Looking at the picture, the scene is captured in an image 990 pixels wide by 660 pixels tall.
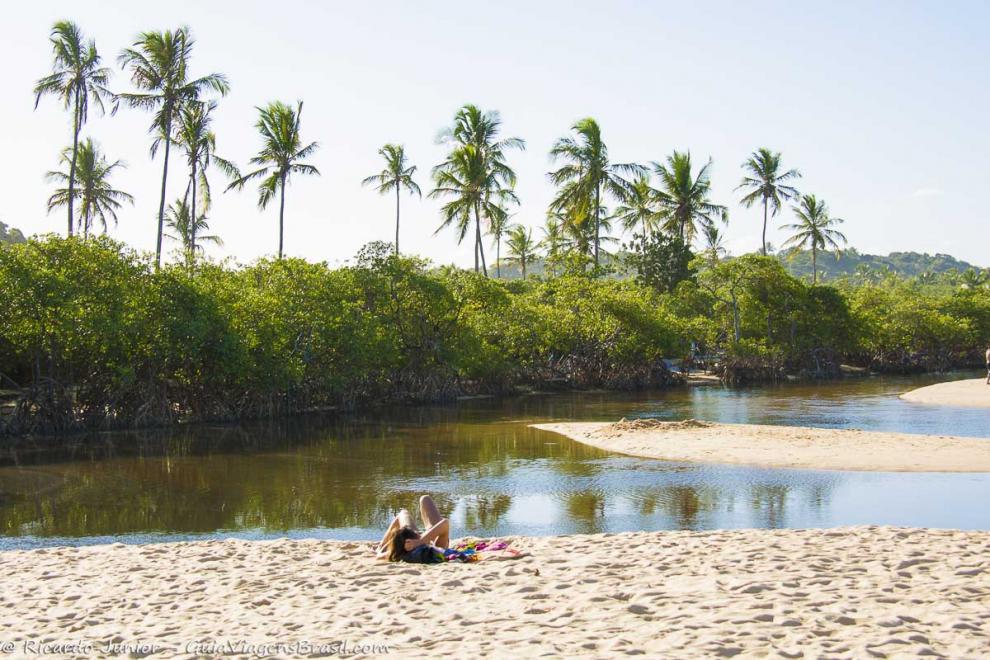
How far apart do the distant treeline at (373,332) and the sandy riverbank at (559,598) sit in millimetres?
18482

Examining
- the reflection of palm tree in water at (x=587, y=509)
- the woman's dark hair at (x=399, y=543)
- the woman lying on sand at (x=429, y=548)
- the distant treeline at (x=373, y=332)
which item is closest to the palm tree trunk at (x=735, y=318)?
the distant treeline at (x=373, y=332)

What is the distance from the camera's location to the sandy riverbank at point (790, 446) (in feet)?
66.3

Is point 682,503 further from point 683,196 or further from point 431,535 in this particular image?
point 683,196

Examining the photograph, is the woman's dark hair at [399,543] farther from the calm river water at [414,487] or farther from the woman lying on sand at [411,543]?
the calm river water at [414,487]

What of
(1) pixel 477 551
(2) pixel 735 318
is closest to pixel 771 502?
(1) pixel 477 551

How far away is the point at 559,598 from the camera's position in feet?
28.5

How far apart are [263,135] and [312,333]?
45.1ft

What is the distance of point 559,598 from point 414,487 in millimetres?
10714

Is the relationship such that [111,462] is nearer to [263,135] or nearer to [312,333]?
[312,333]

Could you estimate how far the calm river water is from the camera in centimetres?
1517

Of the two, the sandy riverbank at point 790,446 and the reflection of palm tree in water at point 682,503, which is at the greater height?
the sandy riverbank at point 790,446

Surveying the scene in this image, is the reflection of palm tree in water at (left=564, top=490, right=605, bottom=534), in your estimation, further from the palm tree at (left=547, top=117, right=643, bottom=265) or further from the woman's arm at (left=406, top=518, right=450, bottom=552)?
the palm tree at (left=547, top=117, right=643, bottom=265)

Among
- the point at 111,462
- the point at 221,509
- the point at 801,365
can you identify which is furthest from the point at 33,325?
the point at 801,365

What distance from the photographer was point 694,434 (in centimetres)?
2550
